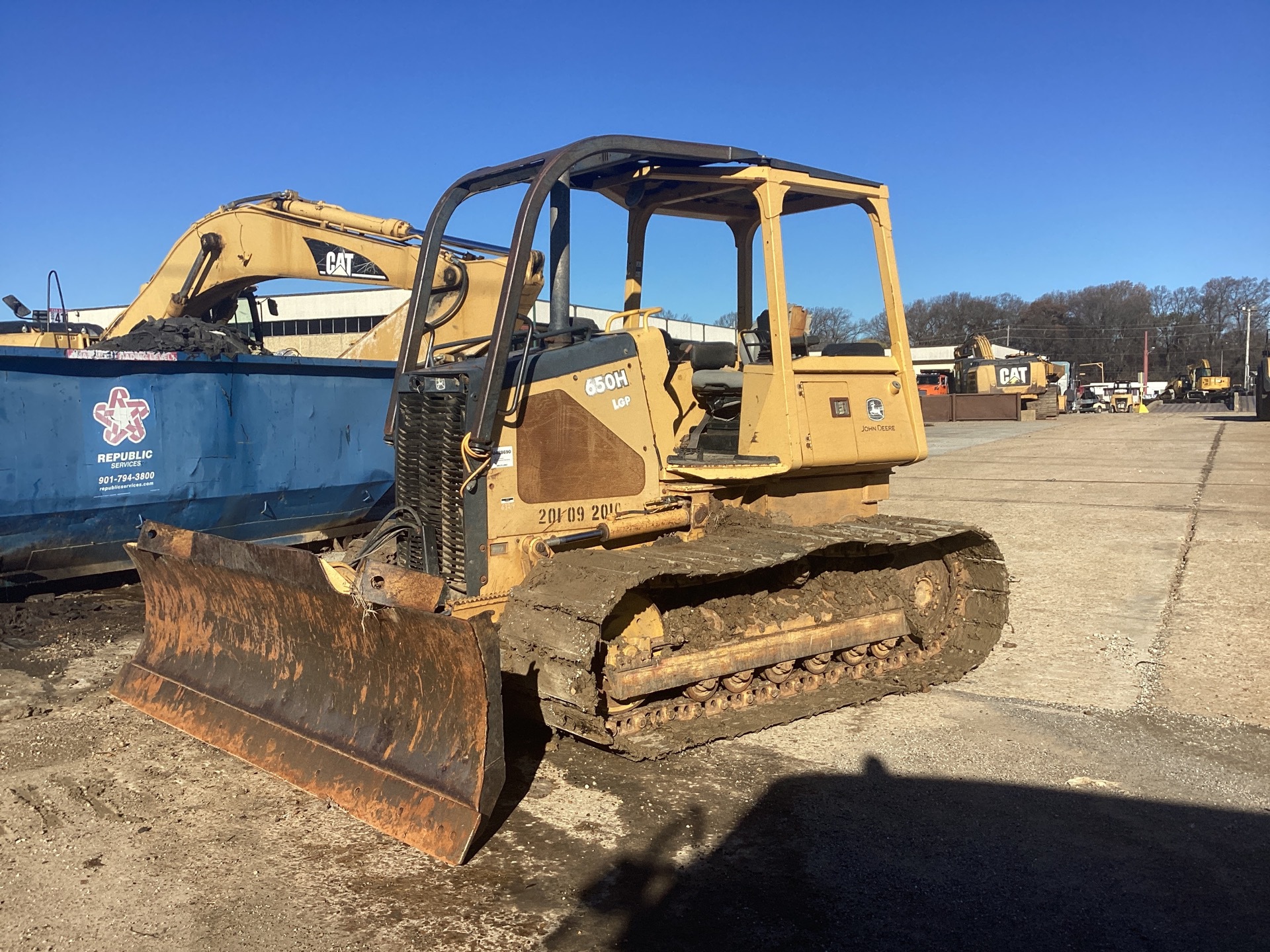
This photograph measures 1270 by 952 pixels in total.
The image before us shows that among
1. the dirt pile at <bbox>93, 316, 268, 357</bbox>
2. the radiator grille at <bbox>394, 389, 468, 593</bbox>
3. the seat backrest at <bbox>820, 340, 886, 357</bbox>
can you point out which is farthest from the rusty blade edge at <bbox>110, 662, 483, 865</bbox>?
the dirt pile at <bbox>93, 316, 268, 357</bbox>

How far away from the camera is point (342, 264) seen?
10.4 meters

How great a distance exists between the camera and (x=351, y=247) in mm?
10305

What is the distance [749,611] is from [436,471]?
1.81 meters

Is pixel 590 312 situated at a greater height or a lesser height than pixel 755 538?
greater

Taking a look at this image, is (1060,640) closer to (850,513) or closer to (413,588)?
(850,513)

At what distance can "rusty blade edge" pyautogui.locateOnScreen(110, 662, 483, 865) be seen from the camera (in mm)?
3760

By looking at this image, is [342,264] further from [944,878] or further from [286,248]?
[944,878]

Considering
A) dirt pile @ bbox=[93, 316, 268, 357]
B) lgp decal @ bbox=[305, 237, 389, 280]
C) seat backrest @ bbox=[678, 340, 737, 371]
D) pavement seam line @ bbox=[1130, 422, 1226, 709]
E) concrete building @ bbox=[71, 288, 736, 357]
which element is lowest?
pavement seam line @ bbox=[1130, 422, 1226, 709]

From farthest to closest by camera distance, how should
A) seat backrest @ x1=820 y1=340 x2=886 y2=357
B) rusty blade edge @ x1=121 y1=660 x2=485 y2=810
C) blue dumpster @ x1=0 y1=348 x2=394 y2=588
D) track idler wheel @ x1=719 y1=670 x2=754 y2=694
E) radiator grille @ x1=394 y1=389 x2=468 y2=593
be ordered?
blue dumpster @ x1=0 y1=348 x2=394 y2=588
seat backrest @ x1=820 y1=340 x2=886 y2=357
track idler wheel @ x1=719 y1=670 x2=754 y2=694
radiator grille @ x1=394 y1=389 x2=468 y2=593
rusty blade edge @ x1=121 y1=660 x2=485 y2=810

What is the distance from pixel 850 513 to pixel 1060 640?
2.22 m

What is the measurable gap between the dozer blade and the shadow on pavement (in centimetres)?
76

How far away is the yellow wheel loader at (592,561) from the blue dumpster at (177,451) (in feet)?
8.09

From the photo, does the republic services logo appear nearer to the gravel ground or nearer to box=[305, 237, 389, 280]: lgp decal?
the gravel ground

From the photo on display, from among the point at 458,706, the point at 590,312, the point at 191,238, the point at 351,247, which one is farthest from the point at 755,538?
the point at 590,312
